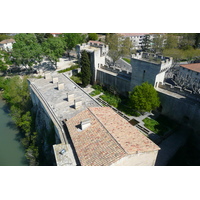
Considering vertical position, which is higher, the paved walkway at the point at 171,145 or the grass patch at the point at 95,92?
the grass patch at the point at 95,92

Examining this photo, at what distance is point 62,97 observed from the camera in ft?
86.2

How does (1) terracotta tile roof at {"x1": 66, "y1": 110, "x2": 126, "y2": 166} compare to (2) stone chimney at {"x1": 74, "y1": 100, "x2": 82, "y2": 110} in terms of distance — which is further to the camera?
(2) stone chimney at {"x1": 74, "y1": 100, "x2": 82, "y2": 110}

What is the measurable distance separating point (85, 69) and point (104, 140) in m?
23.3

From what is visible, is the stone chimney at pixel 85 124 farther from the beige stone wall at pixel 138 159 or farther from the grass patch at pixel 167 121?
the grass patch at pixel 167 121

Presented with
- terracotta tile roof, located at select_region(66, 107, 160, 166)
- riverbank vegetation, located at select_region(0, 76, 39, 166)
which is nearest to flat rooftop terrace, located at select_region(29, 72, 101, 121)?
terracotta tile roof, located at select_region(66, 107, 160, 166)

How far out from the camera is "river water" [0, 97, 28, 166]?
25.5m

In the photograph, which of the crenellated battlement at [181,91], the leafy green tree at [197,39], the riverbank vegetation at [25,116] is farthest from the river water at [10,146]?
the leafy green tree at [197,39]

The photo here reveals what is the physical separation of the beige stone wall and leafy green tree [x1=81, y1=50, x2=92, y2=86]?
24.8m

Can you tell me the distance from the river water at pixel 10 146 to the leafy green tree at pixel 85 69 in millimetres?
17030

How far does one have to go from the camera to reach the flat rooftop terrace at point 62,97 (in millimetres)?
23155

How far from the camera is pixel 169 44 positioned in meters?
54.4

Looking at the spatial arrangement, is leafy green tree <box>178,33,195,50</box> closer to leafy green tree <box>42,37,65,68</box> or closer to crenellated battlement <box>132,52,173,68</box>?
crenellated battlement <box>132,52,173,68</box>

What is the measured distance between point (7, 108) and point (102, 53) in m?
24.4

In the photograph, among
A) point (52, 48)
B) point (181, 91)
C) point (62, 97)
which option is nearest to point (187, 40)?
point (181, 91)
